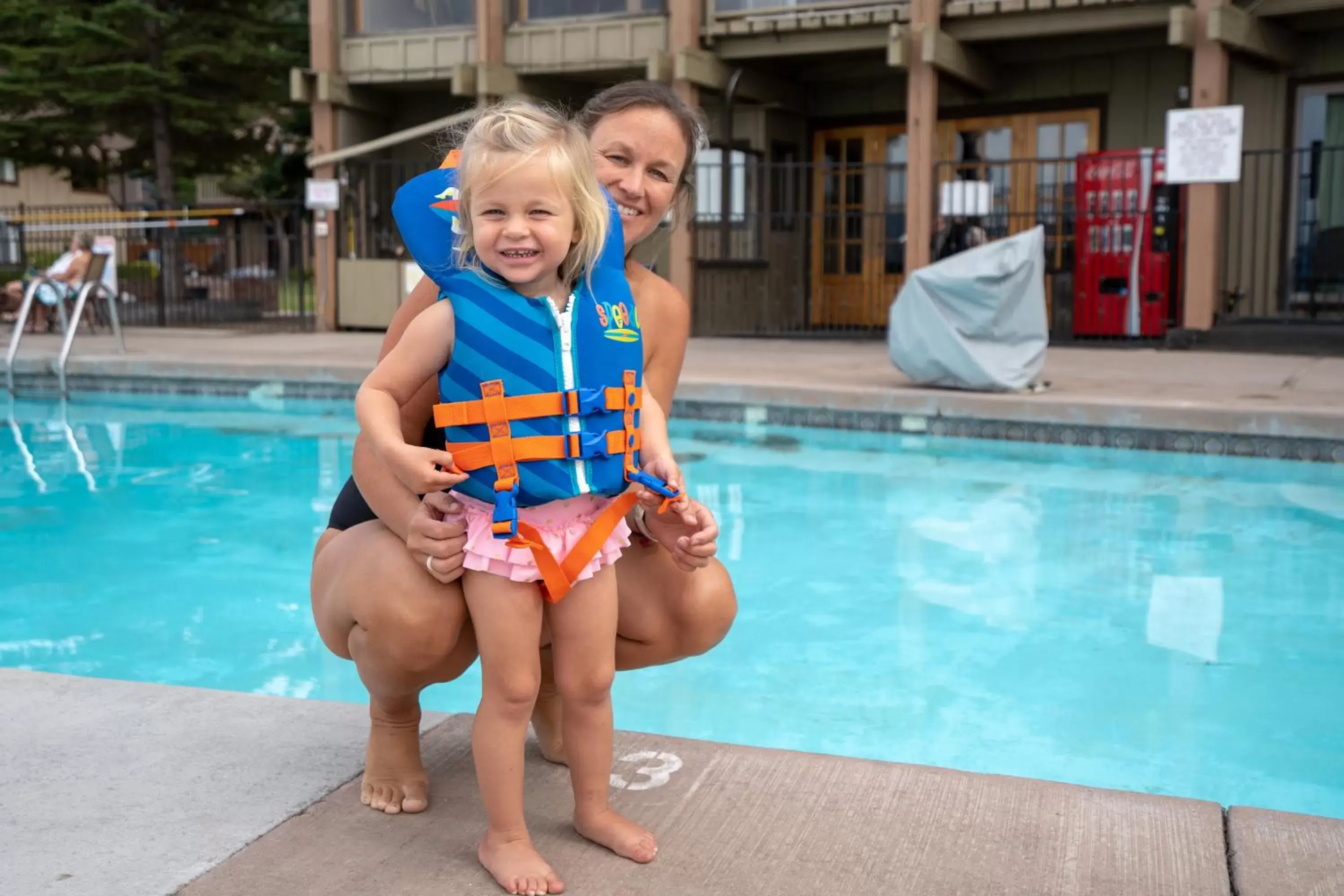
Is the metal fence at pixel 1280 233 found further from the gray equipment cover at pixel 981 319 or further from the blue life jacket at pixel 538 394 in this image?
the blue life jacket at pixel 538 394

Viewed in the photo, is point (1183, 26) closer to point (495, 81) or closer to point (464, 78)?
point (495, 81)

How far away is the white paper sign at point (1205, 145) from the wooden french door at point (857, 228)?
4.23m

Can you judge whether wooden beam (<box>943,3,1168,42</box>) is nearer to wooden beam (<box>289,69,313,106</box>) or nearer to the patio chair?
the patio chair

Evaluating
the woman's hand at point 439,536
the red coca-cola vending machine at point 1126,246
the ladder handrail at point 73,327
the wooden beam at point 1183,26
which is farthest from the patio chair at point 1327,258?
the woman's hand at point 439,536

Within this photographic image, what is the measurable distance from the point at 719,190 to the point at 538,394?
14633mm

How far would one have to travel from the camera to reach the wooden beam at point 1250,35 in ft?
40.2

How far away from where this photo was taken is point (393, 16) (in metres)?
16.6

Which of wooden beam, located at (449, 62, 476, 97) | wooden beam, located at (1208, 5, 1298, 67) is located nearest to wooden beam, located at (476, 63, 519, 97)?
wooden beam, located at (449, 62, 476, 97)

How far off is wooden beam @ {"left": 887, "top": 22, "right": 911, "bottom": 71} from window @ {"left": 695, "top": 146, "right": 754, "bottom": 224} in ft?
9.45

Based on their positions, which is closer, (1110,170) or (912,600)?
(912,600)

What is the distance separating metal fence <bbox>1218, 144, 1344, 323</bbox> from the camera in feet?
45.6

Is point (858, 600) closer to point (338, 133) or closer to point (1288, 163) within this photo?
point (1288, 163)

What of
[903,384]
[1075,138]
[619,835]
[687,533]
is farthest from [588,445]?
[1075,138]

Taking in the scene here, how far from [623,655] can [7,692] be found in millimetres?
1428
